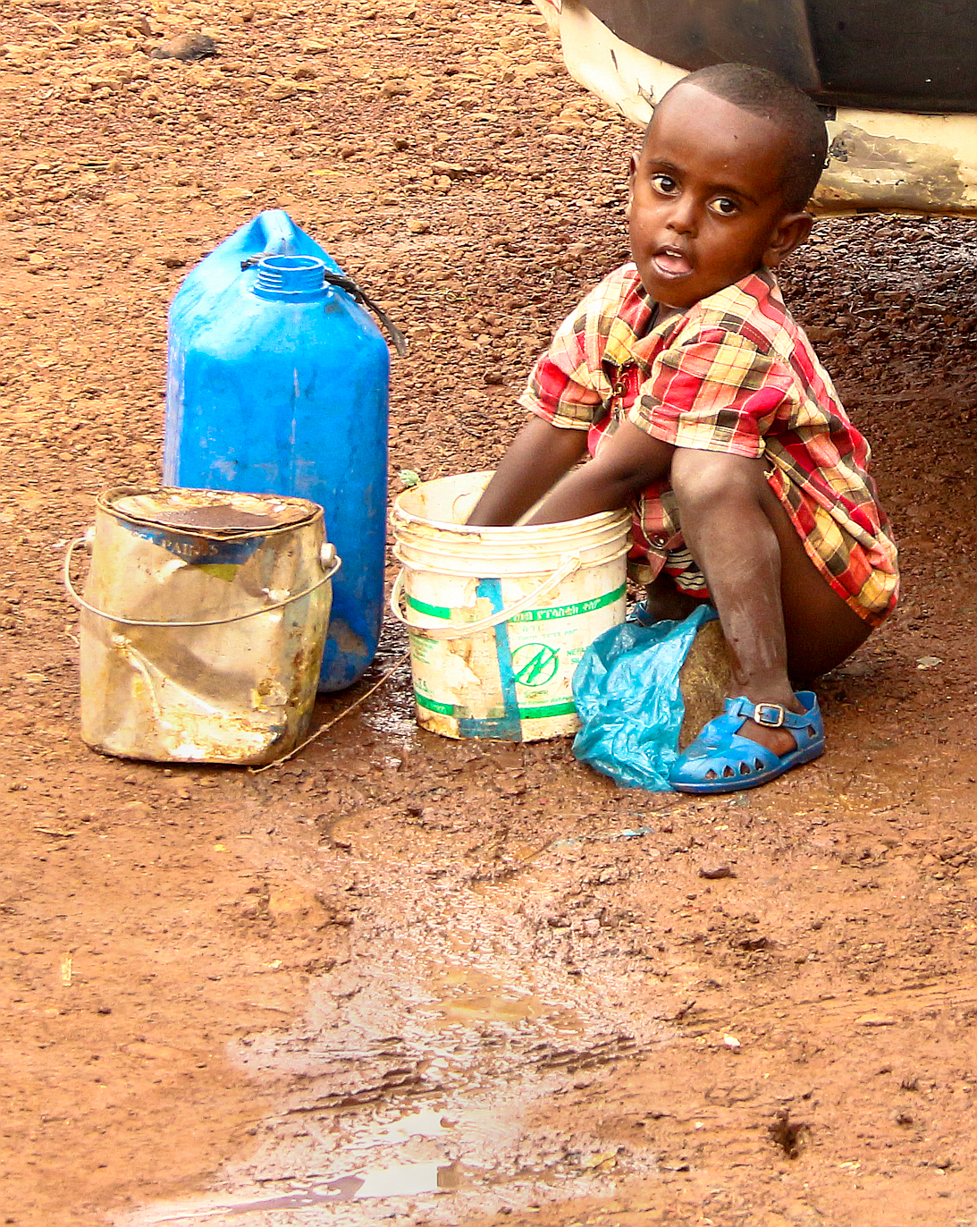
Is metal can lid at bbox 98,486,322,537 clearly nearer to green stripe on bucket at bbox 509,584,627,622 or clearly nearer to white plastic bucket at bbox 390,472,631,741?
white plastic bucket at bbox 390,472,631,741

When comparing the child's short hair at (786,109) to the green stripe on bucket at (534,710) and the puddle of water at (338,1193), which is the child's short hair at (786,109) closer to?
the green stripe on bucket at (534,710)

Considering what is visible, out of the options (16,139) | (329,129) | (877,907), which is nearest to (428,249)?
(329,129)

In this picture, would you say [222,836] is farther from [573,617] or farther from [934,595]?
[934,595]

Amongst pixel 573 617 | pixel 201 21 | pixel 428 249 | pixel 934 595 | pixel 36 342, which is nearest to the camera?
pixel 573 617

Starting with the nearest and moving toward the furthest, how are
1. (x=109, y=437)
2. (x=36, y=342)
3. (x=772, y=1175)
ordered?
(x=772, y=1175), (x=109, y=437), (x=36, y=342)

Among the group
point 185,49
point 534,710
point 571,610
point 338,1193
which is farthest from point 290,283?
point 185,49

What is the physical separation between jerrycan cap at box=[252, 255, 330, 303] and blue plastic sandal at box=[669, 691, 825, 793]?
1.01 m

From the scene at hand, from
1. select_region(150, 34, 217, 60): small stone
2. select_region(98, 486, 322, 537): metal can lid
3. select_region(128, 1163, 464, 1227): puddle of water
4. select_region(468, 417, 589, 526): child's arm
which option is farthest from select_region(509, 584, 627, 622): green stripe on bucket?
select_region(150, 34, 217, 60): small stone

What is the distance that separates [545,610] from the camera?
2.65 metres

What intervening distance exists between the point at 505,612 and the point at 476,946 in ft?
1.98

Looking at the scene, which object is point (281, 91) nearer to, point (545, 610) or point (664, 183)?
point (664, 183)

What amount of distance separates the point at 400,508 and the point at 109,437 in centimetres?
143

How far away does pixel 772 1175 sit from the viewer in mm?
1817

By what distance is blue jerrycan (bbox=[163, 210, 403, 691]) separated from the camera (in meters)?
2.70
